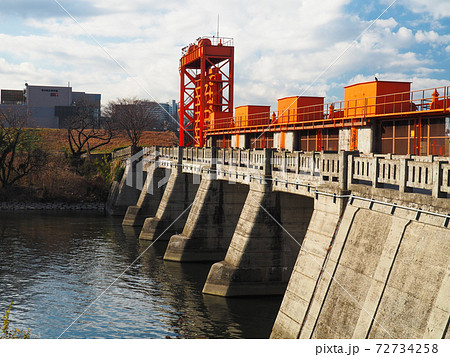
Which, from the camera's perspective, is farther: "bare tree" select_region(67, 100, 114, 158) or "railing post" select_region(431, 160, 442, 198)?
"bare tree" select_region(67, 100, 114, 158)

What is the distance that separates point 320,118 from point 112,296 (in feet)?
75.7

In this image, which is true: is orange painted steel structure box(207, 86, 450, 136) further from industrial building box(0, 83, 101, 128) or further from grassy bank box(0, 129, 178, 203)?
industrial building box(0, 83, 101, 128)

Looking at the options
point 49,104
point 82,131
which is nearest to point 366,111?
point 82,131

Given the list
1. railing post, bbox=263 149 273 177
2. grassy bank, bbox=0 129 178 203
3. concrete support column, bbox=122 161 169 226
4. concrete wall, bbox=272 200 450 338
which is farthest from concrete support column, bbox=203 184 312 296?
grassy bank, bbox=0 129 178 203

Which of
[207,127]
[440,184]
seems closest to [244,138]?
[207,127]

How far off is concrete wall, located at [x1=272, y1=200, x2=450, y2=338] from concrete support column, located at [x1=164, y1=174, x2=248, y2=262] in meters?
15.7

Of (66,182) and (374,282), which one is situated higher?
(66,182)

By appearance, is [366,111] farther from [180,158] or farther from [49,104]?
[49,104]

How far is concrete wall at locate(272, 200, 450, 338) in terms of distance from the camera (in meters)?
12.8

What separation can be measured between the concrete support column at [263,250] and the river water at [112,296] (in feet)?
2.27

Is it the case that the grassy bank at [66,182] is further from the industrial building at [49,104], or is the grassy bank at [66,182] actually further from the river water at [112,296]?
the industrial building at [49,104]

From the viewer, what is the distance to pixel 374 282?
14641 mm

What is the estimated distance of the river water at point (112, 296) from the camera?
74.4 ft
